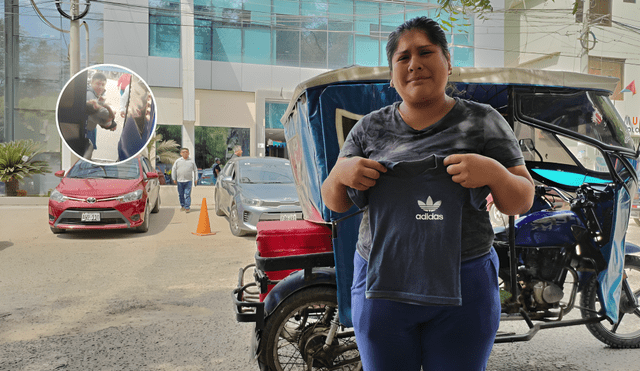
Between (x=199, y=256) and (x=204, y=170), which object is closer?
(x=199, y=256)

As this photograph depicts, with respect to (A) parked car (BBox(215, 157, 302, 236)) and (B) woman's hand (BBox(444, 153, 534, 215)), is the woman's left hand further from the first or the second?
(A) parked car (BBox(215, 157, 302, 236))

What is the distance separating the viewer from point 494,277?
167 cm

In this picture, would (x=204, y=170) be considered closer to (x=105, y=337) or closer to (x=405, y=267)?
(x=105, y=337)

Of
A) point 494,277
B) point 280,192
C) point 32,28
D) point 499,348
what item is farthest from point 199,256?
point 32,28

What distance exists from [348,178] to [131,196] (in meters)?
9.42

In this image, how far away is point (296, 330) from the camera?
3332mm

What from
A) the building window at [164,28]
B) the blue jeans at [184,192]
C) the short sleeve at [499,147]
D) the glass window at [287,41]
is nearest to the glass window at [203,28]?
the building window at [164,28]

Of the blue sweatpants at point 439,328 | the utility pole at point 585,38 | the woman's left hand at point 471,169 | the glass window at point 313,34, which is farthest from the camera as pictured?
the glass window at point 313,34

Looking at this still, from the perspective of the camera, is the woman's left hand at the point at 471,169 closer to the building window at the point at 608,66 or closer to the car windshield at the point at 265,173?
the car windshield at the point at 265,173

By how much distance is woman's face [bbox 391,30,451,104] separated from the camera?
166 cm

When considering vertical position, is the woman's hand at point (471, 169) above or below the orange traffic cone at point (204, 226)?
above

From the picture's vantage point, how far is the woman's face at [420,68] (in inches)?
65.4

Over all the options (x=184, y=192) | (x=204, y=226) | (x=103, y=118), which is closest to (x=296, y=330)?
(x=103, y=118)

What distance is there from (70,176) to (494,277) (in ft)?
35.2
